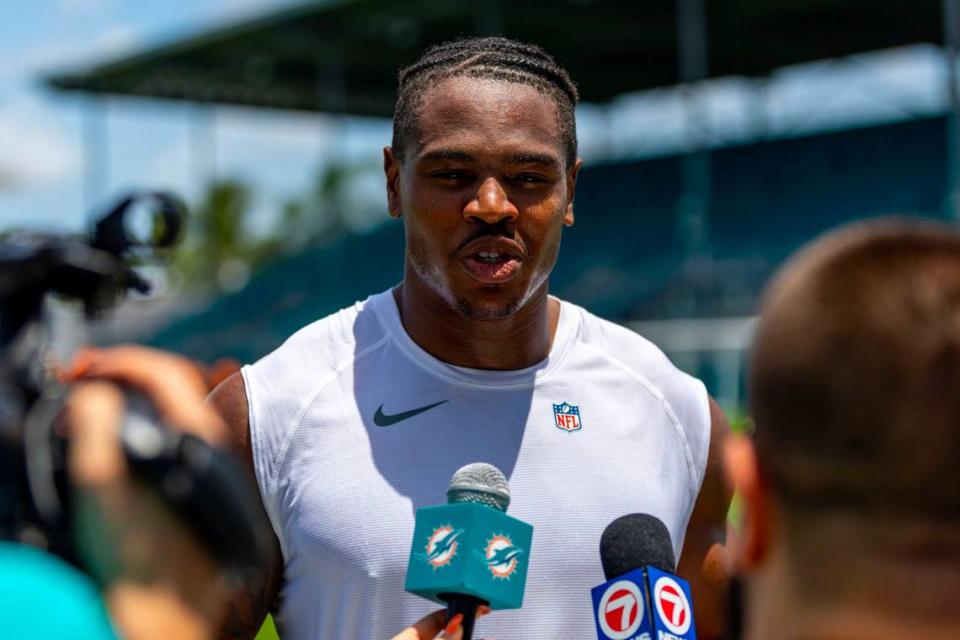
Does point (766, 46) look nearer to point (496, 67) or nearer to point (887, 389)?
point (496, 67)

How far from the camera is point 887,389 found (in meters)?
1.39

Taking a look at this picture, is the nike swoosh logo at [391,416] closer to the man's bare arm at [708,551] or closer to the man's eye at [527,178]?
the man's eye at [527,178]

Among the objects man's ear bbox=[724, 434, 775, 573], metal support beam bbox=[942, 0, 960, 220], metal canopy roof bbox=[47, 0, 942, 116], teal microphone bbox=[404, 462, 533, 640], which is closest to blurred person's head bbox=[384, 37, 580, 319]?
teal microphone bbox=[404, 462, 533, 640]

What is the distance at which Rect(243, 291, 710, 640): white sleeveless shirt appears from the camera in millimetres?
2727

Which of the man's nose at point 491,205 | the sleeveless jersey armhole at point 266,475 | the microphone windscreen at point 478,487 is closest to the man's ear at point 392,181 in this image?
the man's nose at point 491,205

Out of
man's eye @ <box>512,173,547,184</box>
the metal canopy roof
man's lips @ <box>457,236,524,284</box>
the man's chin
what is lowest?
the man's chin

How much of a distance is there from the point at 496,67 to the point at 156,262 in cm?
155

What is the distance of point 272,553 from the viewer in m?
2.72

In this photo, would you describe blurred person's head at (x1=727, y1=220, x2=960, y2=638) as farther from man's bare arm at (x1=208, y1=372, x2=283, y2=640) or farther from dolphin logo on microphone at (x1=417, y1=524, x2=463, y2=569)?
man's bare arm at (x1=208, y1=372, x2=283, y2=640)

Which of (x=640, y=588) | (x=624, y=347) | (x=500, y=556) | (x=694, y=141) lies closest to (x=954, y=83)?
(x=694, y=141)

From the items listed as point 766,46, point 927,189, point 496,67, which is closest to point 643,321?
point 927,189

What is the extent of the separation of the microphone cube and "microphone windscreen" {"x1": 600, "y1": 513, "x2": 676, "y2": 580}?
366 mm

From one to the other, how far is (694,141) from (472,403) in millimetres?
22664

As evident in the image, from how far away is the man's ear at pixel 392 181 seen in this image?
123 inches
